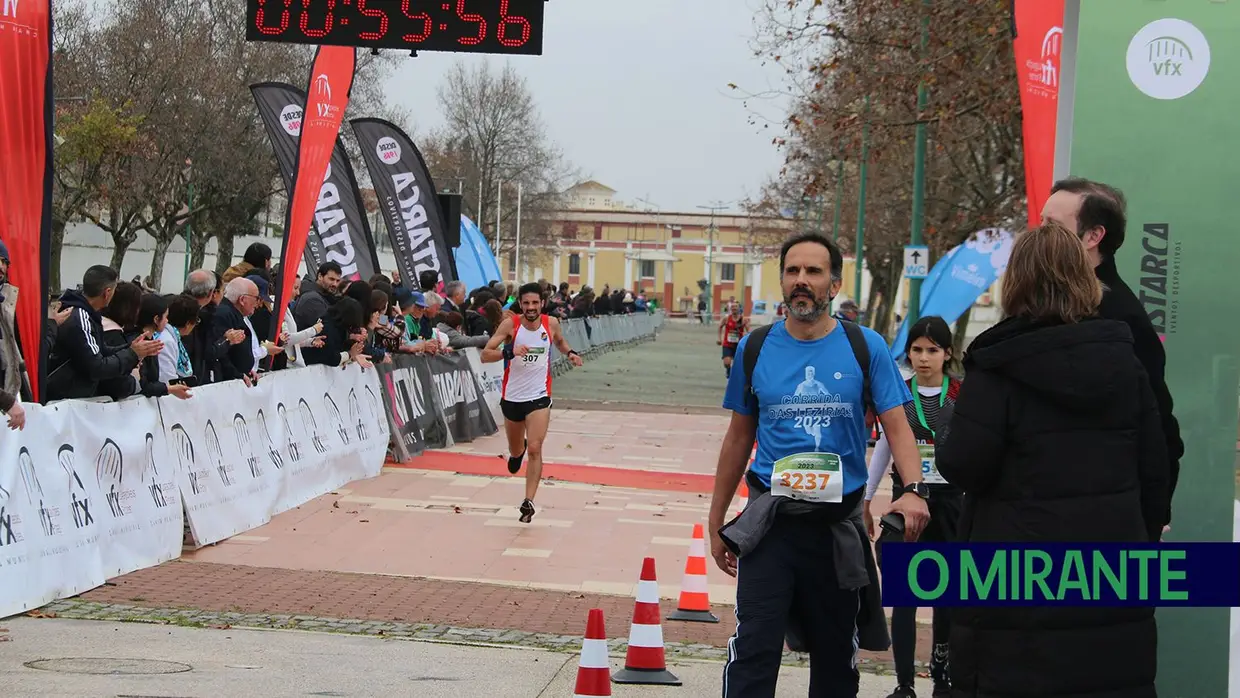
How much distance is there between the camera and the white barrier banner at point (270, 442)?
10938mm

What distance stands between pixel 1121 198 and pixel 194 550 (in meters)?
7.47

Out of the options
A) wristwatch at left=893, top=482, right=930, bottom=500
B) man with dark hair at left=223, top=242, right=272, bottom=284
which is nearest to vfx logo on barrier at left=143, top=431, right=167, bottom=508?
man with dark hair at left=223, top=242, right=272, bottom=284

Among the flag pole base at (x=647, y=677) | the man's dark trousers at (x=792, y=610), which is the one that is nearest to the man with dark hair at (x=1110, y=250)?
the man's dark trousers at (x=792, y=610)

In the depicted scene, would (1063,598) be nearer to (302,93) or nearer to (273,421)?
(273,421)

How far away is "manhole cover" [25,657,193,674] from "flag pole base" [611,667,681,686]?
6.46 ft

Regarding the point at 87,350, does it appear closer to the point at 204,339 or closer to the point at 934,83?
the point at 204,339

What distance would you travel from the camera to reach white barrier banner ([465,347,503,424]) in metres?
21.2

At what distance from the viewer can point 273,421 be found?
41.8 feet

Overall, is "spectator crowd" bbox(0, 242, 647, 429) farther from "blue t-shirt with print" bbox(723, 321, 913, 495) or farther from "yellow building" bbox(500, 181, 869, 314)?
"yellow building" bbox(500, 181, 869, 314)

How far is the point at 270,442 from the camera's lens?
41.2 feet

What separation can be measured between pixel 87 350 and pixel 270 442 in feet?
10.8

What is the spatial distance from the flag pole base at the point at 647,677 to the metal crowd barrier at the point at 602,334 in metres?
23.1

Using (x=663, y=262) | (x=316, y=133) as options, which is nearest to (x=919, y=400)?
(x=316, y=133)

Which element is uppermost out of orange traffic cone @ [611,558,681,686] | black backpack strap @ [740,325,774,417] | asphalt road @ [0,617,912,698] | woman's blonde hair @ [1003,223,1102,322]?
woman's blonde hair @ [1003,223,1102,322]
